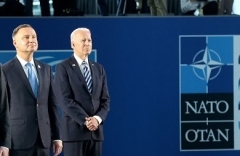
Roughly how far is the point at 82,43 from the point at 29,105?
1.20 meters

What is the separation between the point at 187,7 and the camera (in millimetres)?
10000

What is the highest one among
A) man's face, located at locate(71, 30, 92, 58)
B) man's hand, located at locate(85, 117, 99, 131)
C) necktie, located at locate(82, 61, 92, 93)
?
man's face, located at locate(71, 30, 92, 58)

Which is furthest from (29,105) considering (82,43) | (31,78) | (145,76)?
(145,76)

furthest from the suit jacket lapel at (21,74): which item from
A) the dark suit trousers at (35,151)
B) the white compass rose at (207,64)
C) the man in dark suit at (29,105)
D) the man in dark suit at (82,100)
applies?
the white compass rose at (207,64)

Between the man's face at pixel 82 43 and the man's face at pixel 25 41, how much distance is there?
884 millimetres

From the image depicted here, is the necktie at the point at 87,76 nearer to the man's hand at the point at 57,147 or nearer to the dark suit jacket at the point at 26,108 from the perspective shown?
the dark suit jacket at the point at 26,108

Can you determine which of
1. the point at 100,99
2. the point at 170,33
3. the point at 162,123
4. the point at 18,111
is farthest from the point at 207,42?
the point at 18,111

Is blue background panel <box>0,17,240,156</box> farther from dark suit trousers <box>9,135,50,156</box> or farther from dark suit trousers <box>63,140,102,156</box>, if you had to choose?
dark suit trousers <box>9,135,50,156</box>

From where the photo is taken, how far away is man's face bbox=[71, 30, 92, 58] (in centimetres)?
831

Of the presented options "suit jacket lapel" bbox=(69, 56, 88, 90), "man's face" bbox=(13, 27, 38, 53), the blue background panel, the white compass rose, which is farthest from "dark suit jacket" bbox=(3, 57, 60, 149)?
the white compass rose

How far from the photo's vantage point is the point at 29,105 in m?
7.35

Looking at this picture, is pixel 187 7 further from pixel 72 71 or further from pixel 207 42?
pixel 72 71

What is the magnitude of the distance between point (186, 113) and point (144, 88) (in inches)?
21.9

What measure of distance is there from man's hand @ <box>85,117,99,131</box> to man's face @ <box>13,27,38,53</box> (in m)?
1.02
